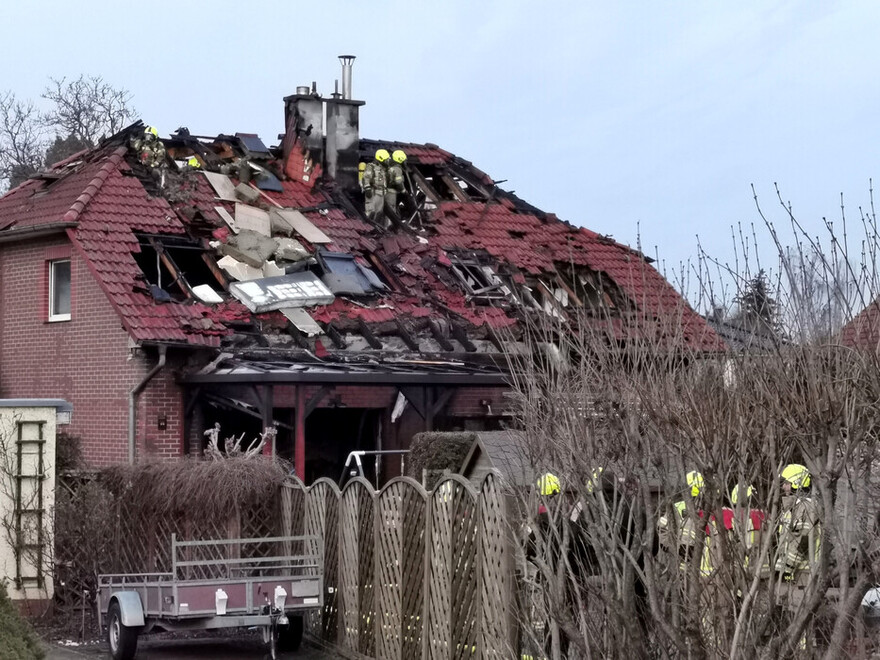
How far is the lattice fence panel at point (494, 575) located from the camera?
10273mm

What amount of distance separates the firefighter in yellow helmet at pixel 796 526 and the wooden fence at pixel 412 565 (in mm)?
2557

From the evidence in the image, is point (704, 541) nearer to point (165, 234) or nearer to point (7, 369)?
point (165, 234)

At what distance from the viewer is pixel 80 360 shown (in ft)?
73.7

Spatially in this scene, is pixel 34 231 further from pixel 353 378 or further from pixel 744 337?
pixel 744 337

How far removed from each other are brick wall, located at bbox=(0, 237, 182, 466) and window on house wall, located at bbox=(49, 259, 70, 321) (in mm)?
132

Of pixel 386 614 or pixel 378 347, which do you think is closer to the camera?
pixel 386 614

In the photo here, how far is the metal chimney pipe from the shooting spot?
94.1 feet

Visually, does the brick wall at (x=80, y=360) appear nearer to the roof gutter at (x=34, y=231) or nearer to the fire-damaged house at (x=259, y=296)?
the fire-damaged house at (x=259, y=296)

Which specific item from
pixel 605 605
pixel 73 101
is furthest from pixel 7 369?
pixel 73 101

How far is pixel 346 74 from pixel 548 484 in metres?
21.3

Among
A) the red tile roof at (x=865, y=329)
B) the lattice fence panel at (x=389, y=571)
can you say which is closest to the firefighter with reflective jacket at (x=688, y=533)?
the red tile roof at (x=865, y=329)

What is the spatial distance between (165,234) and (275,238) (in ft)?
6.72

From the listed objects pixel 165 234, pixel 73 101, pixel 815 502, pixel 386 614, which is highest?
pixel 73 101

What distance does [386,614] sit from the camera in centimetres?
1260
